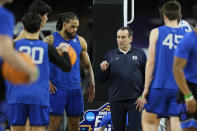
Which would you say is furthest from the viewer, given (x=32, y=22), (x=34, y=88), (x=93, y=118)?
(x=93, y=118)

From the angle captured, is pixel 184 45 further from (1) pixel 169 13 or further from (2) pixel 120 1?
(2) pixel 120 1

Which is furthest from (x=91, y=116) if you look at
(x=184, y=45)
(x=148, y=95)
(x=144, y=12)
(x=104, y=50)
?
(x=144, y=12)

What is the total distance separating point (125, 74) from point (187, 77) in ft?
8.16

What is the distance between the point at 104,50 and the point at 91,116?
1.17m

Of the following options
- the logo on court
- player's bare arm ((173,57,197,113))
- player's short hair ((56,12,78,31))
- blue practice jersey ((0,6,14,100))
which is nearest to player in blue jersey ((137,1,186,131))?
player's bare arm ((173,57,197,113))

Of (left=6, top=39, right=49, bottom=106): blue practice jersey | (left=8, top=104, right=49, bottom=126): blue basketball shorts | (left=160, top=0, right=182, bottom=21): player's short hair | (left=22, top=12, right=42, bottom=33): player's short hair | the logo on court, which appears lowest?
the logo on court

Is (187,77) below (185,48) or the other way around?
below

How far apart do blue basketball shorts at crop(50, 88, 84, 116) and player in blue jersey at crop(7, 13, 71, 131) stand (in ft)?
4.11

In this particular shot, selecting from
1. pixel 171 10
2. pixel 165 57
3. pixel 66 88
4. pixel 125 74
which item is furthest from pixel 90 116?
pixel 171 10

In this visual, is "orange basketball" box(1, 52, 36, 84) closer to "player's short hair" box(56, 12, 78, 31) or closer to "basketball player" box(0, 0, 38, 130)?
"basketball player" box(0, 0, 38, 130)

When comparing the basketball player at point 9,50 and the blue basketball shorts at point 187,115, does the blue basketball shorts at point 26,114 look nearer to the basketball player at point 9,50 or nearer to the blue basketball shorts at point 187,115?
the blue basketball shorts at point 187,115

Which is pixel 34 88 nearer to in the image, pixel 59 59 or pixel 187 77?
pixel 59 59

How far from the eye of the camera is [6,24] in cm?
387

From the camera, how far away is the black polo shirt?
716 centimetres
